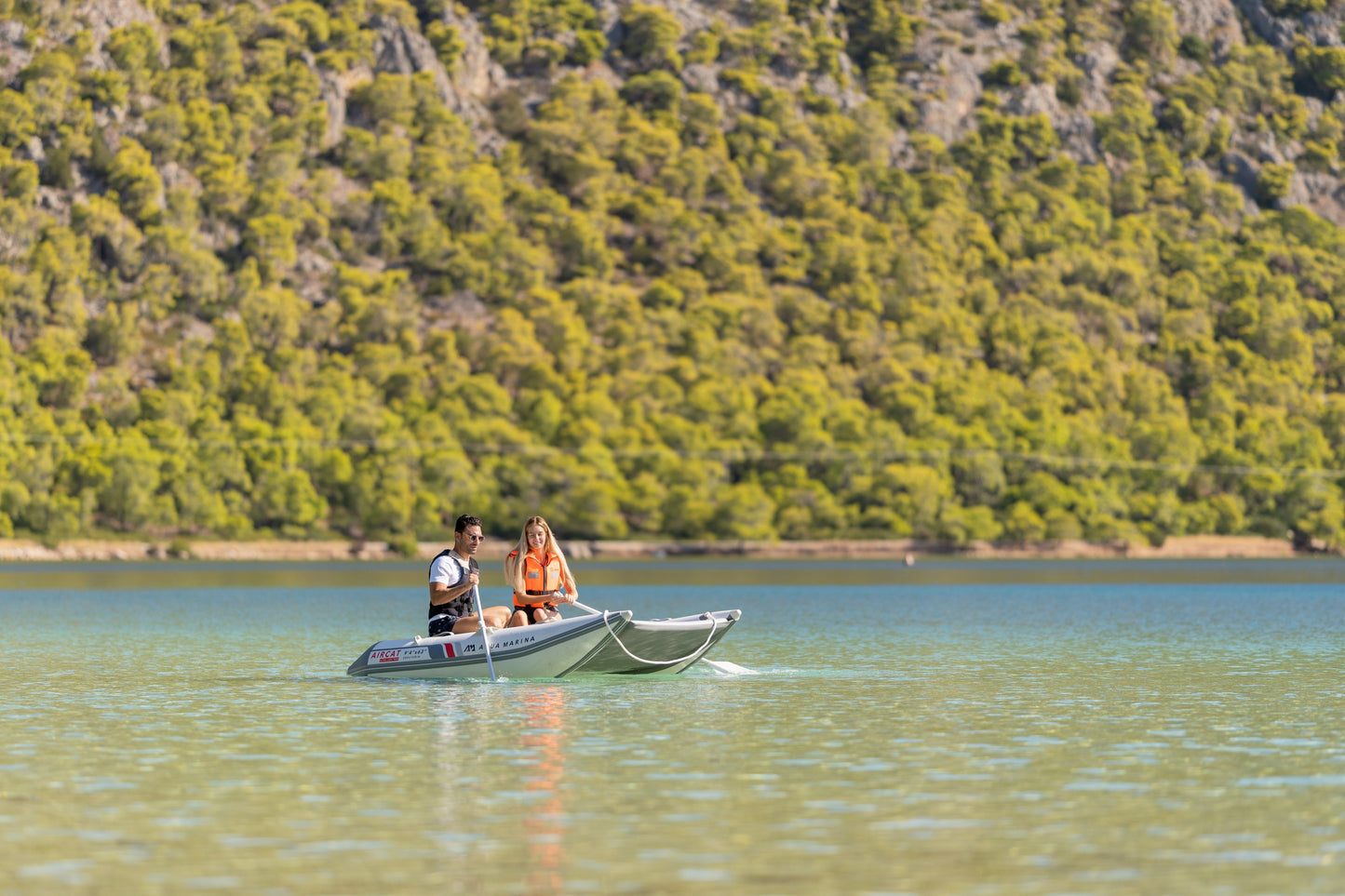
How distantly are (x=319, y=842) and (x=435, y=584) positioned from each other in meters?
17.8

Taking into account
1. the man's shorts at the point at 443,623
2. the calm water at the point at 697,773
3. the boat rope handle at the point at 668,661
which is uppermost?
the man's shorts at the point at 443,623

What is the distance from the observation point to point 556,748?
1110 inches

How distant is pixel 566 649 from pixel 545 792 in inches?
604

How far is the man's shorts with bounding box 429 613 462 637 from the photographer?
130ft

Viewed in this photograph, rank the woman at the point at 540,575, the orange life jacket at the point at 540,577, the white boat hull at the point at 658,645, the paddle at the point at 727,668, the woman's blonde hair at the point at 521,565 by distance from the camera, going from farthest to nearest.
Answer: the paddle at the point at 727,668
the white boat hull at the point at 658,645
the orange life jacket at the point at 540,577
the woman at the point at 540,575
the woman's blonde hair at the point at 521,565

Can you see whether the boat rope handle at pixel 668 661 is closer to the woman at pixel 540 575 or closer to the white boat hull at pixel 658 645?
the white boat hull at pixel 658 645

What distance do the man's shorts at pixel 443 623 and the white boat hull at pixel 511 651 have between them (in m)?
0.24

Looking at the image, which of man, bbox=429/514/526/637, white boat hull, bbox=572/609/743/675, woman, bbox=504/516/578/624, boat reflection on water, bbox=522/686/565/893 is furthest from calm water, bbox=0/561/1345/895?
woman, bbox=504/516/578/624

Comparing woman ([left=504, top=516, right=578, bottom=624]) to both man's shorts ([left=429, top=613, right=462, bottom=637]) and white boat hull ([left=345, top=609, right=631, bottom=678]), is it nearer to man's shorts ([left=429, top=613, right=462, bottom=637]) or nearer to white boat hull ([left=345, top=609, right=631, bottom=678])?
white boat hull ([left=345, top=609, right=631, bottom=678])

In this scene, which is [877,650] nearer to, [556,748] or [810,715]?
[810,715]

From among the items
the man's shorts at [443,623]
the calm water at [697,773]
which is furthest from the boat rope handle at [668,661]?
the man's shorts at [443,623]

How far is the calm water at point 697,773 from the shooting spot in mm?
18328

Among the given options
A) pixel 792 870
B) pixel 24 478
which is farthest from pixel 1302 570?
pixel 792 870

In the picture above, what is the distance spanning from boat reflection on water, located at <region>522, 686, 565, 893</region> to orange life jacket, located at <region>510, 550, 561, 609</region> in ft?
7.93
